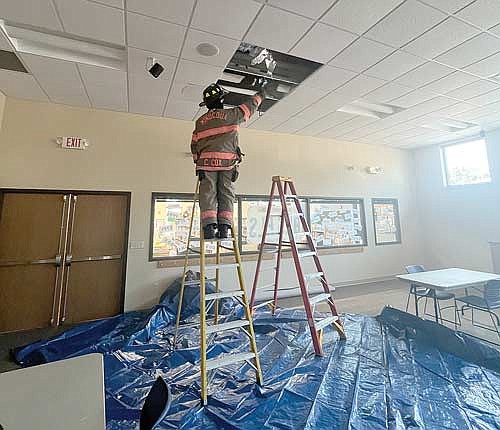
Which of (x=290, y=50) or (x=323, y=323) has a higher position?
(x=290, y=50)

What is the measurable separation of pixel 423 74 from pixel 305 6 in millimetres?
2151

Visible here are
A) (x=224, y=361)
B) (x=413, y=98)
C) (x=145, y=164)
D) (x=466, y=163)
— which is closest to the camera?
(x=224, y=361)

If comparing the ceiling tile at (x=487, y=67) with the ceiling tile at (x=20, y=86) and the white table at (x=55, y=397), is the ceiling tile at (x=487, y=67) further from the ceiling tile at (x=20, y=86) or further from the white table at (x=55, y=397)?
the ceiling tile at (x=20, y=86)

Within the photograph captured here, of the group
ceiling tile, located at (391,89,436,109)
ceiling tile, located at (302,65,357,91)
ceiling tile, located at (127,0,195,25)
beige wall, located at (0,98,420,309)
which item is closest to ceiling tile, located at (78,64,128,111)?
beige wall, located at (0,98,420,309)

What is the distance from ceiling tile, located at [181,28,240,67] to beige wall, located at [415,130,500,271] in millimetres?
6120

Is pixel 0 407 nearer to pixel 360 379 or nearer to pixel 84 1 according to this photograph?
pixel 360 379

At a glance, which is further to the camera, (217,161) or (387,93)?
(387,93)

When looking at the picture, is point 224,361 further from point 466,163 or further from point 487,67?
point 466,163

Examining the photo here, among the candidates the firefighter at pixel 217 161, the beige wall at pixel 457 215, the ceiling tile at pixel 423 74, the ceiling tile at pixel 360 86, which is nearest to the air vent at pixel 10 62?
the firefighter at pixel 217 161

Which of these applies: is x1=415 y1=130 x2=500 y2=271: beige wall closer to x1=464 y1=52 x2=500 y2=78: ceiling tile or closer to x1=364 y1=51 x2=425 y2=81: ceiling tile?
x1=464 y1=52 x2=500 y2=78: ceiling tile

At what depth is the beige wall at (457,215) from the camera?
5.43 metres

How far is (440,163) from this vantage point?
6.33 meters

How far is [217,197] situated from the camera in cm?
229

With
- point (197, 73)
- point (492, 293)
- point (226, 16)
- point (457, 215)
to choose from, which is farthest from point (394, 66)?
point (457, 215)
